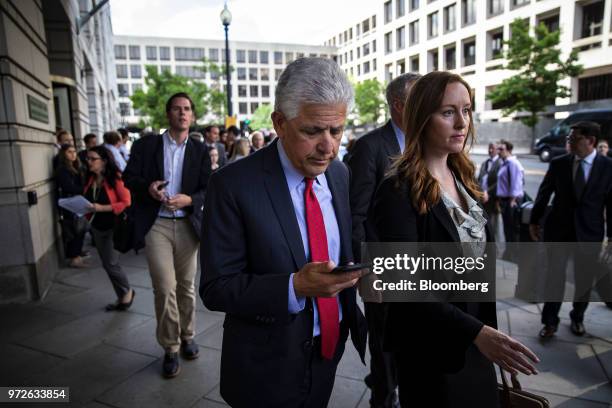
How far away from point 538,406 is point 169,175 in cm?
309

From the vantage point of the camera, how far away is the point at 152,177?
3691 mm

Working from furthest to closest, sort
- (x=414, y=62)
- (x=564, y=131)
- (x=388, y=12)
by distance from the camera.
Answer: (x=388, y=12)
(x=414, y=62)
(x=564, y=131)

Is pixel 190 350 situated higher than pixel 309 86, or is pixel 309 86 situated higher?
pixel 309 86

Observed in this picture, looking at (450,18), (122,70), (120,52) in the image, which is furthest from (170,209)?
(120,52)

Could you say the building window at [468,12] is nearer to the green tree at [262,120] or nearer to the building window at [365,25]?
the building window at [365,25]

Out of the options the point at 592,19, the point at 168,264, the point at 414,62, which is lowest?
the point at 168,264

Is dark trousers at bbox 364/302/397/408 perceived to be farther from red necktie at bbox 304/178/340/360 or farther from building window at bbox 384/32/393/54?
building window at bbox 384/32/393/54

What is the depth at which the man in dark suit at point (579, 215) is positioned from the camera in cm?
419

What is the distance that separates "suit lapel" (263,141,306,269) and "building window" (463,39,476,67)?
48.2m

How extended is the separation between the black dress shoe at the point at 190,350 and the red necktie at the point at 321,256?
2.44 metres

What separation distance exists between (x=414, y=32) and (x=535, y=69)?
25243 mm

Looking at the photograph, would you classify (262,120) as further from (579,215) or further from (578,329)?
(578,329)

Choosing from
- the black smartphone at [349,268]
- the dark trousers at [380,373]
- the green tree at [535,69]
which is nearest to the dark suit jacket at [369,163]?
the dark trousers at [380,373]

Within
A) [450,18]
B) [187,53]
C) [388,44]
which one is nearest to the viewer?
[450,18]
